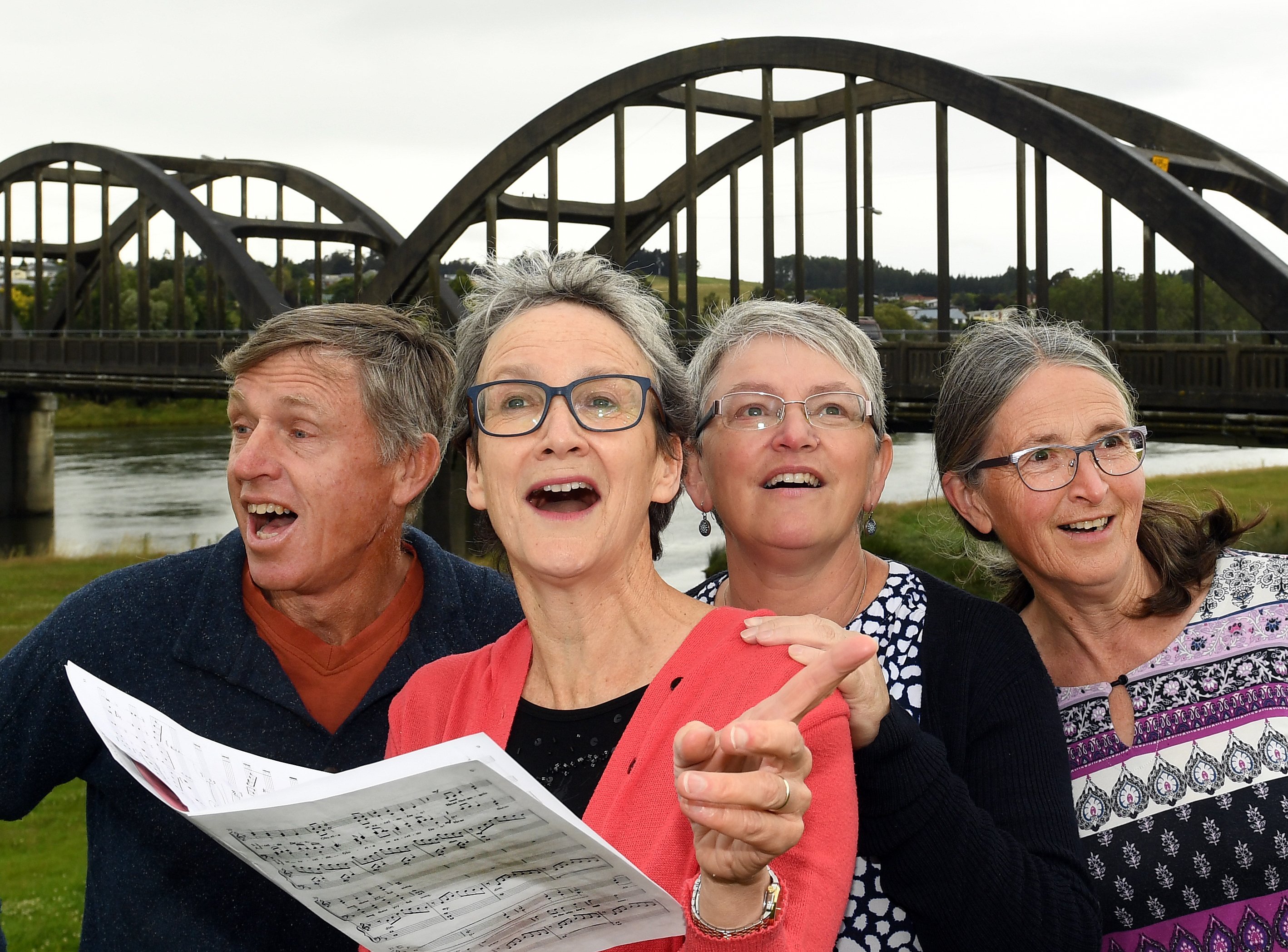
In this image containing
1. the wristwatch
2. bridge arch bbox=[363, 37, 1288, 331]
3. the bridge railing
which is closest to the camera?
the wristwatch

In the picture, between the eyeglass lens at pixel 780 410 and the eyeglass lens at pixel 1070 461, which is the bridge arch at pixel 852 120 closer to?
the eyeglass lens at pixel 1070 461

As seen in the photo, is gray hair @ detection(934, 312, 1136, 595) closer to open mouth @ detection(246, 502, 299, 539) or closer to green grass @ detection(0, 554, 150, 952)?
open mouth @ detection(246, 502, 299, 539)

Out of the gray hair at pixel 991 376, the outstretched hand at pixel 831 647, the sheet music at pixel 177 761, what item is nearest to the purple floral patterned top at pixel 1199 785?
the gray hair at pixel 991 376

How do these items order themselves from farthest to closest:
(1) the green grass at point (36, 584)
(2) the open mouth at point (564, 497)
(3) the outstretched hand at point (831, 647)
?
(1) the green grass at point (36, 584) → (2) the open mouth at point (564, 497) → (3) the outstretched hand at point (831, 647)

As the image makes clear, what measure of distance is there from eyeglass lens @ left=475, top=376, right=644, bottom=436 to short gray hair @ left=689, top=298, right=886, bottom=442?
0.49m

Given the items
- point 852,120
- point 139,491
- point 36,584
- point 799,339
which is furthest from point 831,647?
point 139,491

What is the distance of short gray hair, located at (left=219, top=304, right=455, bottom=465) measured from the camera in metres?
2.96

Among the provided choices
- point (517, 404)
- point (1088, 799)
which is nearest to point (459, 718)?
point (517, 404)

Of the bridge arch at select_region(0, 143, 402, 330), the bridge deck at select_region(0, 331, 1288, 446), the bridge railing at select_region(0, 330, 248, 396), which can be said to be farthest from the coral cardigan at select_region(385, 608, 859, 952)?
the bridge railing at select_region(0, 330, 248, 396)

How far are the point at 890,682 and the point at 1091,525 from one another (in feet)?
2.42

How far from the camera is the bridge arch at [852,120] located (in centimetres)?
1452

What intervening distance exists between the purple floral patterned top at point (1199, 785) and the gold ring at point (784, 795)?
114 centimetres

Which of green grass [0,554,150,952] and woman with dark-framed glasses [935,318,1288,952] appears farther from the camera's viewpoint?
green grass [0,554,150,952]

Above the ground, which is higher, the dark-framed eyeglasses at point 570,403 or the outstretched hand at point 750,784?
the dark-framed eyeglasses at point 570,403
